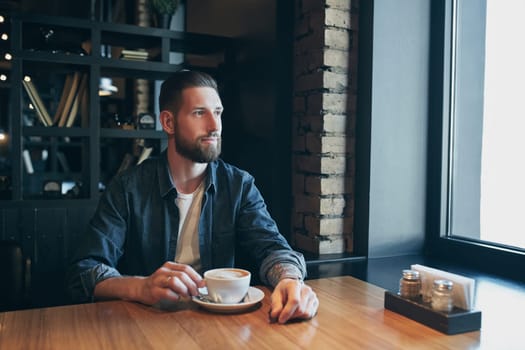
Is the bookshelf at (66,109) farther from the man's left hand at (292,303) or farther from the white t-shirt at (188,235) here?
the man's left hand at (292,303)

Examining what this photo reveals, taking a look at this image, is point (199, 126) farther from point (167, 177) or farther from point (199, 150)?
point (167, 177)

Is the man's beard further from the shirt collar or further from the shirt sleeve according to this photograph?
the shirt sleeve

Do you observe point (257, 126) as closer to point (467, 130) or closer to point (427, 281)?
point (467, 130)

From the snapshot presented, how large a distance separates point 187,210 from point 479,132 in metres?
1.23

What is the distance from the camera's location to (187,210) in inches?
69.5

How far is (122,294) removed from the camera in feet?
4.19

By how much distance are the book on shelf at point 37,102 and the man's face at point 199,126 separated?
4.27 feet

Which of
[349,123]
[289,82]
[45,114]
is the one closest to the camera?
[349,123]

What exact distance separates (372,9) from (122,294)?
5.00ft

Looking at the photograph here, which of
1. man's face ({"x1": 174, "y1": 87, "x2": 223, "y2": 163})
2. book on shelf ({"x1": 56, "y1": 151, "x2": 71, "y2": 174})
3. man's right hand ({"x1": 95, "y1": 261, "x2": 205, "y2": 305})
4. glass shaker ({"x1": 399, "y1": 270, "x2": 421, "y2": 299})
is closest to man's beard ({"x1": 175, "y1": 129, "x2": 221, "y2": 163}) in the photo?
man's face ({"x1": 174, "y1": 87, "x2": 223, "y2": 163})

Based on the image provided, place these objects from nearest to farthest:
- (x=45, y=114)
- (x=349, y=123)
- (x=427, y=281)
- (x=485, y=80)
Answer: (x=427, y=281)
(x=485, y=80)
(x=349, y=123)
(x=45, y=114)

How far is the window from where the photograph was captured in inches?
76.1

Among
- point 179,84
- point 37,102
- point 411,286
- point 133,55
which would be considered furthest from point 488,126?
point 37,102

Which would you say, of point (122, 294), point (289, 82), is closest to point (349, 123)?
point (289, 82)
